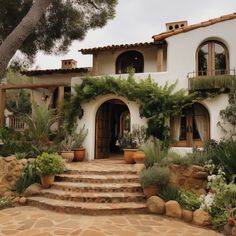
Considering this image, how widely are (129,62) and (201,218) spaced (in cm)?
1052

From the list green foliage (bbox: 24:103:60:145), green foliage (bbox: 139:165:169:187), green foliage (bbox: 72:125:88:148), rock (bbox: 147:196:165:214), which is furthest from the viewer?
green foliage (bbox: 72:125:88:148)

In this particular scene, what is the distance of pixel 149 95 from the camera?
11852mm

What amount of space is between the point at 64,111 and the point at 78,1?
19.0 ft

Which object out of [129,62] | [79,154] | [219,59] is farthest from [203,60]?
[79,154]

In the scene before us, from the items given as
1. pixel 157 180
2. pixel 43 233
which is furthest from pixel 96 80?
pixel 43 233

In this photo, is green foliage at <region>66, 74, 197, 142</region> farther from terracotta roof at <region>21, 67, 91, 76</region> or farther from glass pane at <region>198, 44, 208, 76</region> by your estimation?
terracotta roof at <region>21, 67, 91, 76</region>

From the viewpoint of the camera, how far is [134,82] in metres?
12.1

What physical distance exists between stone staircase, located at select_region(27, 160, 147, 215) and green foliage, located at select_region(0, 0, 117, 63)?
308 inches

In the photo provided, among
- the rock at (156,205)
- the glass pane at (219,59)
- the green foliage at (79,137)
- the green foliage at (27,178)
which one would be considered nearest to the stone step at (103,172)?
the green foliage at (27,178)

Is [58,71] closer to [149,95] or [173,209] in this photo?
[149,95]

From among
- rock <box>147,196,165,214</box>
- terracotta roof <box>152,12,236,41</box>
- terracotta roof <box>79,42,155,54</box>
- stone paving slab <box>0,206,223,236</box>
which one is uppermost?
terracotta roof <box>152,12,236,41</box>

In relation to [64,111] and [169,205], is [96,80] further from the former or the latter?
[169,205]

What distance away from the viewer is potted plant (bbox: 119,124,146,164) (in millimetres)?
11281

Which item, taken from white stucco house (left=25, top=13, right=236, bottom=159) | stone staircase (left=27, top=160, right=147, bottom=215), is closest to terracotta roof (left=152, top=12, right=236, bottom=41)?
white stucco house (left=25, top=13, right=236, bottom=159)
